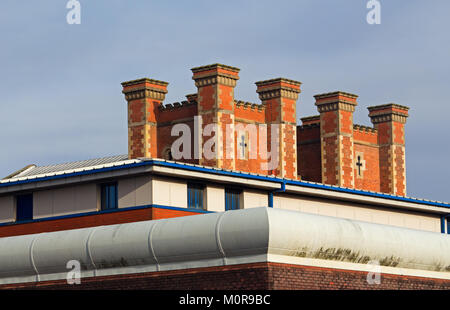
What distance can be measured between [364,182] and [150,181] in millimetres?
45889

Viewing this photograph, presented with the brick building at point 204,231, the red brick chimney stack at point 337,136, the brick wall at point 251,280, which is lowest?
the brick wall at point 251,280

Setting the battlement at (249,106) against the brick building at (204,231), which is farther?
the battlement at (249,106)

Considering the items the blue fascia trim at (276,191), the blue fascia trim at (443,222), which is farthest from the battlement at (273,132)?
the blue fascia trim at (276,191)

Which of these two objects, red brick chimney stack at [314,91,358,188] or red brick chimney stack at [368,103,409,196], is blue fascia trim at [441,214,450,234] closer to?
red brick chimney stack at [314,91,358,188]

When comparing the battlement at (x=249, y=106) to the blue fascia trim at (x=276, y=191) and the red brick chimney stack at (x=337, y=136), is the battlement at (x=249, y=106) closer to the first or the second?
the red brick chimney stack at (x=337, y=136)

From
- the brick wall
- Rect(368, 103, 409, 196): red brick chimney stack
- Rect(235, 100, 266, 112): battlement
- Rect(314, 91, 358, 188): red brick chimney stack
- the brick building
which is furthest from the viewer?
Rect(368, 103, 409, 196): red brick chimney stack

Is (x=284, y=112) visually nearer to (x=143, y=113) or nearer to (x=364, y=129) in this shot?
(x=364, y=129)

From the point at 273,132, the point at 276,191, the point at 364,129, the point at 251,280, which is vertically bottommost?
the point at 251,280

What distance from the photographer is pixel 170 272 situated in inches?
1425

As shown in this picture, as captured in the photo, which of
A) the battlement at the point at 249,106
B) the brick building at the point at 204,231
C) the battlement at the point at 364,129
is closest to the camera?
the brick building at the point at 204,231

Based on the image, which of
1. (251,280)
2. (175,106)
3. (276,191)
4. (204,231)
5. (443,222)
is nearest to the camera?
(251,280)

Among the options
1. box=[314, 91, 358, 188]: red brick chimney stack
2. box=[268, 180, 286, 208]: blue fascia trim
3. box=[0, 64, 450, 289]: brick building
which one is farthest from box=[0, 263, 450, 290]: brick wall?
box=[314, 91, 358, 188]: red brick chimney stack

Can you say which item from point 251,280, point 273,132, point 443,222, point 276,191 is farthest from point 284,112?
point 251,280
